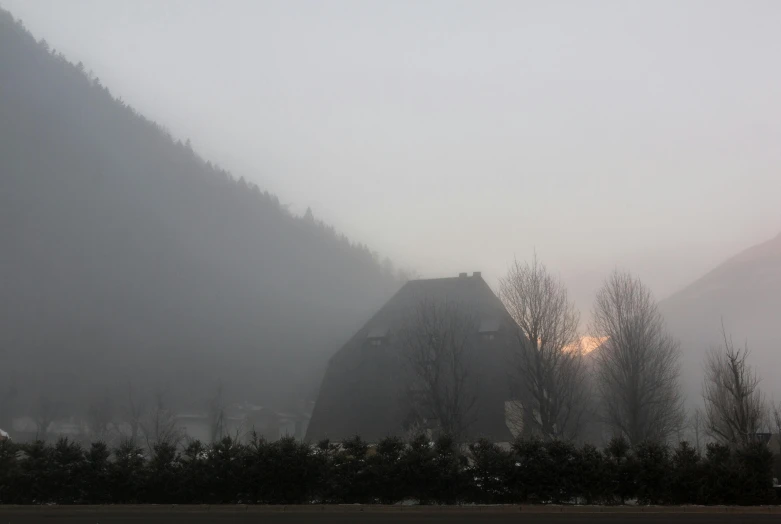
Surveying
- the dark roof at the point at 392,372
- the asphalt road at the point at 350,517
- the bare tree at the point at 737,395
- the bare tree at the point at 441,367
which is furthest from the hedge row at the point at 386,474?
the dark roof at the point at 392,372

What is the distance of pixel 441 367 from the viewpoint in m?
39.4

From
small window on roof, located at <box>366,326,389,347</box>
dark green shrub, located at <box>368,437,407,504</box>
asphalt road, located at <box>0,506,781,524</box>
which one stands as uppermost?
small window on roof, located at <box>366,326,389,347</box>

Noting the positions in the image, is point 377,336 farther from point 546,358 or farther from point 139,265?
point 139,265

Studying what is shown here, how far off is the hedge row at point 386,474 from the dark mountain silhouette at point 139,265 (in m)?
65.7

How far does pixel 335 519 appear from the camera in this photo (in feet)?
50.8

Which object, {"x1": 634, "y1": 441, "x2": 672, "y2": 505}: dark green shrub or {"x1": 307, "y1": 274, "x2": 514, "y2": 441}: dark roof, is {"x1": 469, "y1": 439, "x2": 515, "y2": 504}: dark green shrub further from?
{"x1": 307, "y1": 274, "x2": 514, "y2": 441}: dark roof

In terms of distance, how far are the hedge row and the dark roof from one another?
20.6 metres

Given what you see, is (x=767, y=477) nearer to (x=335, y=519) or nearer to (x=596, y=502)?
(x=596, y=502)

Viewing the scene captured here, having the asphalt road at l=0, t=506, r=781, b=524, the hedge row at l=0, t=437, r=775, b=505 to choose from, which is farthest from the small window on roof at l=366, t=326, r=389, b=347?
the asphalt road at l=0, t=506, r=781, b=524

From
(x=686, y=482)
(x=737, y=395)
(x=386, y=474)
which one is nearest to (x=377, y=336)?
(x=737, y=395)

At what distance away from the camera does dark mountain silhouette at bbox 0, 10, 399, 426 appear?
88438mm

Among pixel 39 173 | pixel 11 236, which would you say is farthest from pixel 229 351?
pixel 39 173

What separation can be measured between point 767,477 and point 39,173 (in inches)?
5282

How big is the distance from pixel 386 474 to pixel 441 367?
21.5 m
